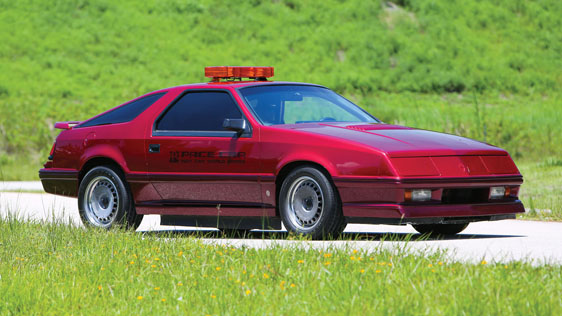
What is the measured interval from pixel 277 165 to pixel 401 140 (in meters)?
1.18

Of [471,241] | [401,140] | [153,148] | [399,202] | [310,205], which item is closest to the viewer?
[399,202]

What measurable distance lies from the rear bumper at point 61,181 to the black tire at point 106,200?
20cm

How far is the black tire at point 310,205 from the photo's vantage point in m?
8.96

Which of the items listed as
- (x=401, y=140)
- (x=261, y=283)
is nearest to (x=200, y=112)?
(x=401, y=140)

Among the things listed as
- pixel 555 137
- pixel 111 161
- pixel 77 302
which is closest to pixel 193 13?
pixel 555 137

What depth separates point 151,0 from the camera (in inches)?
2109

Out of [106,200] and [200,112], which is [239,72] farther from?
[106,200]

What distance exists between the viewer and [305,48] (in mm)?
49750

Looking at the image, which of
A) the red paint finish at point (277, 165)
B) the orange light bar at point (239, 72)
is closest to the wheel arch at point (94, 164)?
the red paint finish at point (277, 165)

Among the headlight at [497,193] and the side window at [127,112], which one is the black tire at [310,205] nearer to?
the headlight at [497,193]

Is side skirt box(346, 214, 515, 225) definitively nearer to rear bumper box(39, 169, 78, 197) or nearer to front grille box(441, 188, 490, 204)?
front grille box(441, 188, 490, 204)

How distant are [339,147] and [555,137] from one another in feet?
72.3

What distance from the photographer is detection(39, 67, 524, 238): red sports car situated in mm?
8836

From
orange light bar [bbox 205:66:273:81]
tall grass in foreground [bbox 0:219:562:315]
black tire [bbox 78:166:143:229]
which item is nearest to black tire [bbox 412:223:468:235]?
orange light bar [bbox 205:66:273:81]
